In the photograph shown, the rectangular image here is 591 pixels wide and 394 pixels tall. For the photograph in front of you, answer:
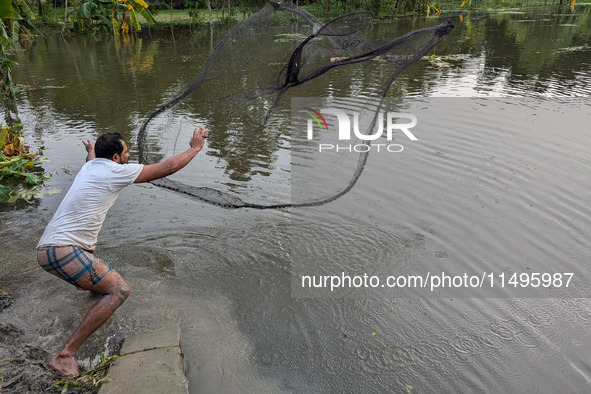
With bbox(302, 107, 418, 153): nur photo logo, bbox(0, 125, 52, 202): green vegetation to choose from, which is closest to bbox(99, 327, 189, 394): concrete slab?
bbox(0, 125, 52, 202): green vegetation

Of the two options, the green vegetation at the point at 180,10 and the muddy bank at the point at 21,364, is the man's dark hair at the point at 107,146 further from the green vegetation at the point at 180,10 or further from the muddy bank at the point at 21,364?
the green vegetation at the point at 180,10

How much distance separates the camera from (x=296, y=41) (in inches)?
225

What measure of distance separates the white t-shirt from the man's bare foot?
73 cm

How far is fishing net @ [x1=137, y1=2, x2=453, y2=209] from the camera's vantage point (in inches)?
164

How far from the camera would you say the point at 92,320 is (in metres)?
2.81

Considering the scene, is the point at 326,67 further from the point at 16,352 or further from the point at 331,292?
the point at 16,352

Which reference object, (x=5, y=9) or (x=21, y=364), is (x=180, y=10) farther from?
(x=21, y=364)

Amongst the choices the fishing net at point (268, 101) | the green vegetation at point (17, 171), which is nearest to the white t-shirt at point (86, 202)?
the fishing net at point (268, 101)

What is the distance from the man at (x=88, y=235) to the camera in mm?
2799

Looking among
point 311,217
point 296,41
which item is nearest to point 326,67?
point 311,217

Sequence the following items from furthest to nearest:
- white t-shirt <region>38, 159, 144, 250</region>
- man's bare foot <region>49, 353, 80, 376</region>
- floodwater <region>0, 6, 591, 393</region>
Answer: floodwater <region>0, 6, 591, 393</region>, white t-shirt <region>38, 159, 144, 250</region>, man's bare foot <region>49, 353, 80, 376</region>

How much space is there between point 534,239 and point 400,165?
217 centimetres

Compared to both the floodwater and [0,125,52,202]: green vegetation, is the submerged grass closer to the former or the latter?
the floodwater

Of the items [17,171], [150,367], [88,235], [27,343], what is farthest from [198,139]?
[17,171]
